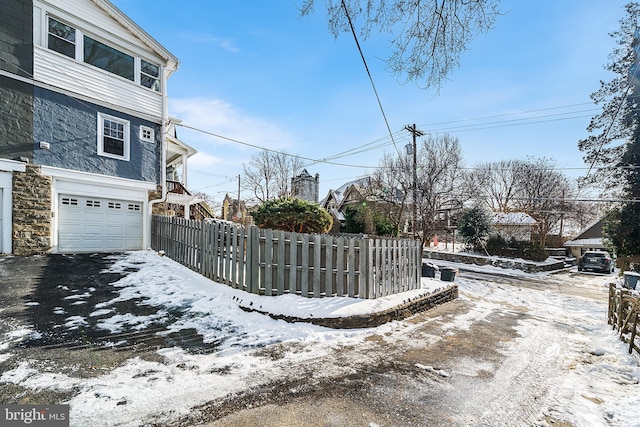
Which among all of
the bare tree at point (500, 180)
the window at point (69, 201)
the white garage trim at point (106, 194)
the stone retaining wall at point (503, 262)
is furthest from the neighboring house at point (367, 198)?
the window at point (69, 201)

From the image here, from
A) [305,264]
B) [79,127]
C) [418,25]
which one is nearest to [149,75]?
[79,127]

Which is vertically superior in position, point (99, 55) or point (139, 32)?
point (139, 32)

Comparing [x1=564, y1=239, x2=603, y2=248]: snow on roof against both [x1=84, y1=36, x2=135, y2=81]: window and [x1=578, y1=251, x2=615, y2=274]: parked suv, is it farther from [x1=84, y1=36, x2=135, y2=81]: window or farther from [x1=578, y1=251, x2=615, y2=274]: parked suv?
[x1=84, y1=36, x2=135, y2=81]: window

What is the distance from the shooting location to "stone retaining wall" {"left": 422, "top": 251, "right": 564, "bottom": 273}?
681 inches

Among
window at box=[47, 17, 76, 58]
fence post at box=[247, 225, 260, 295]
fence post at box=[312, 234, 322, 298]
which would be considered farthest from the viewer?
window at box=[47, 17, 76, 58]

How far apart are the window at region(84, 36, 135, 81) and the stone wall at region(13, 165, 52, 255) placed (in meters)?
4.01

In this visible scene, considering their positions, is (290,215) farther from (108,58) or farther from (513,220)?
(513,220)

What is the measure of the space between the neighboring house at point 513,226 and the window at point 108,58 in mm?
22644

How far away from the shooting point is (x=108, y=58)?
387 inches

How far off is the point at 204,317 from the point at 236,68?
297 inches

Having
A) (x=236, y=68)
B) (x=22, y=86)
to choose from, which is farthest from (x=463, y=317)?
(x=22, y=86)

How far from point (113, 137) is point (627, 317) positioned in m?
13.9

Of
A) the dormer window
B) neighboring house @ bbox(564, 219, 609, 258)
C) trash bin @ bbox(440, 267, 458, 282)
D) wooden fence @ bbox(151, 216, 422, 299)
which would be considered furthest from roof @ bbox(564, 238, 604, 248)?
the dormer window

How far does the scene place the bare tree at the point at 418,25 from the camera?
2848 millimetres
